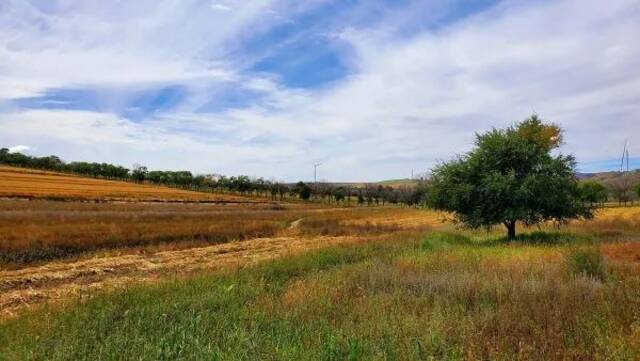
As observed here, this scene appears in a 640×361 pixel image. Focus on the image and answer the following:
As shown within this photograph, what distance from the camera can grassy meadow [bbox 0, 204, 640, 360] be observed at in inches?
225

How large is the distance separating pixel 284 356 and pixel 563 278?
23.8 ft

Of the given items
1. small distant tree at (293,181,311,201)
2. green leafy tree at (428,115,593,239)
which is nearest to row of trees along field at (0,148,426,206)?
small distant tree at (293,181,311,201)

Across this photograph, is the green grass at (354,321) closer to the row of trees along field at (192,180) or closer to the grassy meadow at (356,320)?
the grassy meadow at (356,320)

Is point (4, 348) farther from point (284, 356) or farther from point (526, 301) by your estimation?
point (526, 301)

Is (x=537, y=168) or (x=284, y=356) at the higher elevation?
(x=537, y=168)

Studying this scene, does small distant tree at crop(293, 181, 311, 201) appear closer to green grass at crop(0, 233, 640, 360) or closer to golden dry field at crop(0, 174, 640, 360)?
golden dry field at crop(0, 174, 640, 360)

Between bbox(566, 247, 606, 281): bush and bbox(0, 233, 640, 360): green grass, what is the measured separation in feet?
1.95

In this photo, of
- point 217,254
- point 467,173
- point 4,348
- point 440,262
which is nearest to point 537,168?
point 467,173

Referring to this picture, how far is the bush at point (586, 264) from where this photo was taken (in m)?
11.2

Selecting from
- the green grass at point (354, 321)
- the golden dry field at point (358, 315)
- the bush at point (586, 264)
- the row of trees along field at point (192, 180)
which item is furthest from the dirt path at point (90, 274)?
the row of trees along field at point (192, 180)

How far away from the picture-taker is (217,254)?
26.9 metres

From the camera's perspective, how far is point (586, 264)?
11812mm

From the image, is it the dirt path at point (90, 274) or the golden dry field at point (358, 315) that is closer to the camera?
the golden dry field at point (358, 315)

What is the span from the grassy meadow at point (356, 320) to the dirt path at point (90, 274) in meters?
2.80
